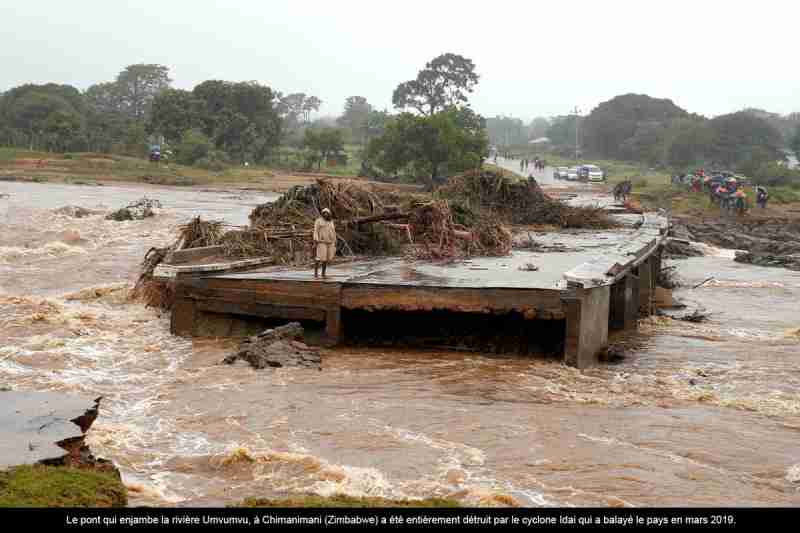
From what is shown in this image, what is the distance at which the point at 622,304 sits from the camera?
13.6m

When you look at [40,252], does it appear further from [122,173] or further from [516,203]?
[122,173]

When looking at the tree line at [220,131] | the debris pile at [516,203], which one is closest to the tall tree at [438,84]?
the tree line at [220,131]

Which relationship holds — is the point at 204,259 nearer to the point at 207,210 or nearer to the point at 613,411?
the point at 613,411

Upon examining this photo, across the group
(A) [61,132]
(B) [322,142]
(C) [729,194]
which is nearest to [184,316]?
(C) [729,194]

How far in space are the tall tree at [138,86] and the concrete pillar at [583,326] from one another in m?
91.2

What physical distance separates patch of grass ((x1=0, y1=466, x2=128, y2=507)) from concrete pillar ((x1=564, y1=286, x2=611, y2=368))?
627cm

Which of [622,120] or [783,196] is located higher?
[622,120]

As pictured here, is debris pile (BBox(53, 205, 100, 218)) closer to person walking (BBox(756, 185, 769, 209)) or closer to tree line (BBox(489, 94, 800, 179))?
person walking (BBox(756, 185, 769, 209))

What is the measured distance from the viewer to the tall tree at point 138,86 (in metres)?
96.4

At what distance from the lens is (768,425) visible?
335 inches

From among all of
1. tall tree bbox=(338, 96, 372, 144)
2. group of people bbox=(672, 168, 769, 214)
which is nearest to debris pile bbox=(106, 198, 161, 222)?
group of people bbox=(672, 168, 769, 214)

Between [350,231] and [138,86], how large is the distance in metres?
90.3
